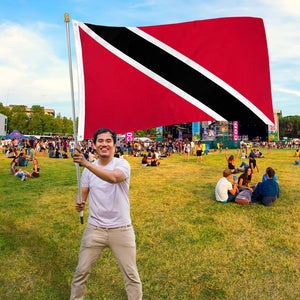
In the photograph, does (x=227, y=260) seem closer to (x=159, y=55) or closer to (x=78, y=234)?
(x=78, y=234)

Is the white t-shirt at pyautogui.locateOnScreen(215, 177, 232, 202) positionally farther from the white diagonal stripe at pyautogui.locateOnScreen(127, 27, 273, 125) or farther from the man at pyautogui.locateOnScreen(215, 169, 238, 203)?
the white diagonal stripe at pyautogui.locateOnScreen(127, 27, 273, 125)

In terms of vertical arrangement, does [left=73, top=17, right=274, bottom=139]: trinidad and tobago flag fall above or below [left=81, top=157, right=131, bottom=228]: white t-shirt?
above

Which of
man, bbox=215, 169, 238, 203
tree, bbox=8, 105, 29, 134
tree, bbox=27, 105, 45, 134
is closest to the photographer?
man, bbox=215, 169, 238, 203

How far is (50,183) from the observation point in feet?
37.9

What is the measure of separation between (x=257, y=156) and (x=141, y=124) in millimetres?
22322

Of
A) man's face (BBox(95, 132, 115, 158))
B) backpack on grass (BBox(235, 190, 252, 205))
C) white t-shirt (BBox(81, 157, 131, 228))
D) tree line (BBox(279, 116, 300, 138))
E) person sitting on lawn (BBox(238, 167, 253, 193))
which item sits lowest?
backpack on grass (BBox(235, 190, 252, 205))

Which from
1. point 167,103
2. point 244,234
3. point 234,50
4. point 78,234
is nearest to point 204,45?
point 234,50

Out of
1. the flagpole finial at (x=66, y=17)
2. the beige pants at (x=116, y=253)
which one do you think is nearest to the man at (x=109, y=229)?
the beige pants at (x=116, y=253)

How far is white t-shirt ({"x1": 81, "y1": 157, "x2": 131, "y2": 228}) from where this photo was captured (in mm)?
2736

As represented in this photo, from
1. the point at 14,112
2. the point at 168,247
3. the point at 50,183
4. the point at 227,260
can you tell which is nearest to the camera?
the point at 227,260

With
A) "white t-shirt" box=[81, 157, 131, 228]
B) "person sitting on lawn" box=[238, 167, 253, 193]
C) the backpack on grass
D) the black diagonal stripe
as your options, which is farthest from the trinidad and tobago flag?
A: "person sitting on lawn" box=[238, 167, 253, 193]

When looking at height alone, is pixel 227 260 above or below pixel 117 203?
below

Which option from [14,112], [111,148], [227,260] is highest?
[14,112]

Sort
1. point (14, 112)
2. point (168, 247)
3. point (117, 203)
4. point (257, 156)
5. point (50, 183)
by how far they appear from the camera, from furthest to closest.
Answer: point (14, 112) → point (257, 156) → point (50, 183) → point (168, 247) → point (117, 203)
